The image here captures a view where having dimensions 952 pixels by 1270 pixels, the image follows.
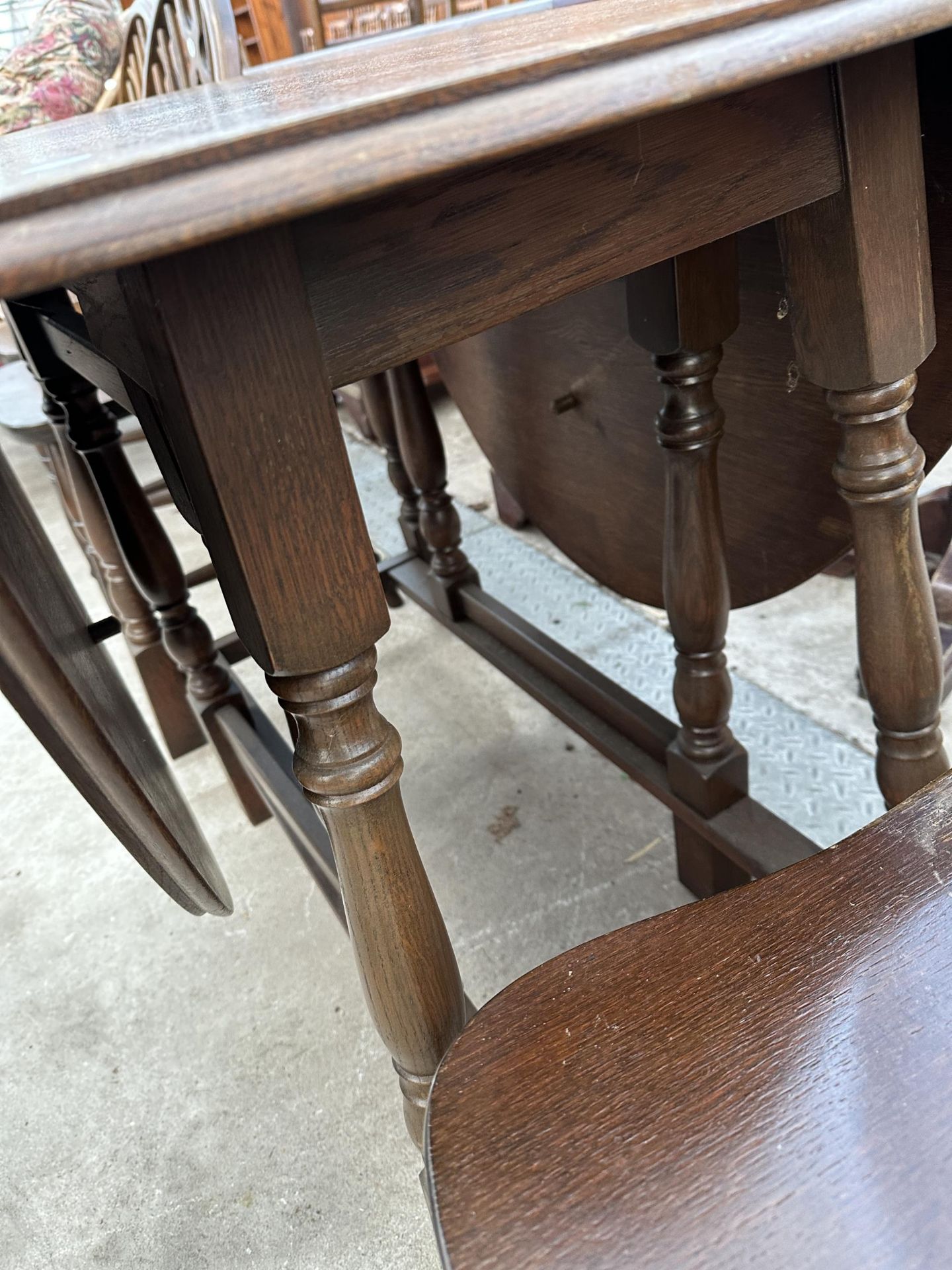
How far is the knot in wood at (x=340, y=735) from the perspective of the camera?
2.01ft

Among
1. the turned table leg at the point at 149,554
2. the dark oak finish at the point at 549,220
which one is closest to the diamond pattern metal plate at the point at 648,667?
the turned table leg at the point at 149,554

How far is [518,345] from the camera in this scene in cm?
143

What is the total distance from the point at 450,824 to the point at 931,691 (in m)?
0.89

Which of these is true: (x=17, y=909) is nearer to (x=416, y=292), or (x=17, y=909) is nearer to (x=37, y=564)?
(x=37, y=564)

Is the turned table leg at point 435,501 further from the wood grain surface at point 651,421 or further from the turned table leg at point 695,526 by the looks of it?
the turned table leg at point 695,526

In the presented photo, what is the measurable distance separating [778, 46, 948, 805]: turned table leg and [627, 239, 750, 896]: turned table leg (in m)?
0.21

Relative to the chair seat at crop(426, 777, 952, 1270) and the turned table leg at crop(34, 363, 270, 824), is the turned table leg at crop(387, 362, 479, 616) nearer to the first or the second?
the turned table leg at crop(34, 363, 270, 824)

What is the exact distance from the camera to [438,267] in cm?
53

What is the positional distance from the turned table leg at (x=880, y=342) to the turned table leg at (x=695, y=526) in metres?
0.21

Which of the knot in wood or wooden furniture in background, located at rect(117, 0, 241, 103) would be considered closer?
the knot in wood

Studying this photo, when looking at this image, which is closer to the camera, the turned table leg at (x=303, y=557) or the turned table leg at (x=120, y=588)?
the turned table leg at (x=303, y=557)

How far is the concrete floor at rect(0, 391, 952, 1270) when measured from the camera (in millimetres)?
1099

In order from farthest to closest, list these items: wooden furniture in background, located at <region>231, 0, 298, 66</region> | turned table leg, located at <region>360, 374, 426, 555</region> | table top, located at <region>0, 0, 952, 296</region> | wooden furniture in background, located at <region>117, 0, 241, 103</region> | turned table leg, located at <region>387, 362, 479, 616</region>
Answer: wooden furniture in background, located at <region>231, 0, 298, 66</region>, turned table leg, located at <region>360, 374, 426, 555</region>, turned table leg, located at <region>387, 362, 479, 616</region>, wooden furniture in background, located at <region>117, 0, 241, 103</region>, table top, located at <region>0, 0, 952, 296</region>

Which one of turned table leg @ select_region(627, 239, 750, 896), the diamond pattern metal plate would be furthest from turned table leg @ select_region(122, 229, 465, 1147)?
the diamond pattern metal plate
